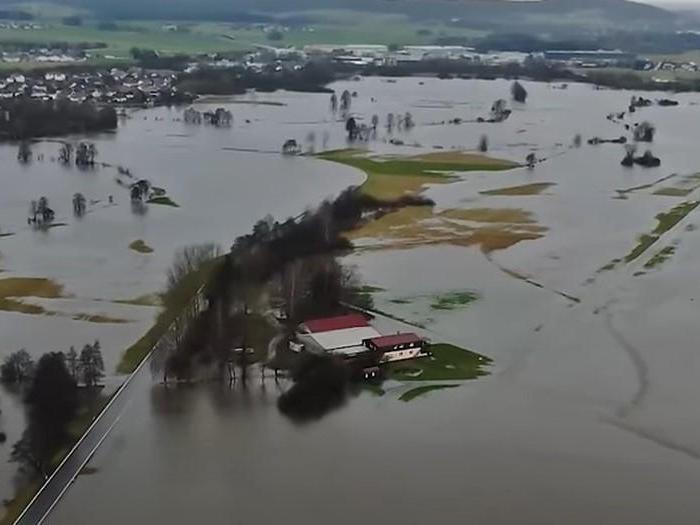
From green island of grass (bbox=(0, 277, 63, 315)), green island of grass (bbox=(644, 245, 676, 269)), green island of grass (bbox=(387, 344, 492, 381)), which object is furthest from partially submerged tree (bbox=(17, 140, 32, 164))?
green island of grass (bbox=(387, 344, 492, 381))

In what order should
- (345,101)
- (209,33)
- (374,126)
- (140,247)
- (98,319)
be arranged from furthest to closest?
1. (209,33)
2. (345,101)
3. (374,126)
4. (140,247)
5. (98,319)

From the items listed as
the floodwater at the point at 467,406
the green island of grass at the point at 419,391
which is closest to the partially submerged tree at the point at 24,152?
the floodwater at the point at 467,406

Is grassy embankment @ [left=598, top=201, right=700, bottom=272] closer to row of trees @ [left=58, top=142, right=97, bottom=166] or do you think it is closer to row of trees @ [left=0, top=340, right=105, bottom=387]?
row of trees @ [left=0, top=340, right=105, bottom=387]

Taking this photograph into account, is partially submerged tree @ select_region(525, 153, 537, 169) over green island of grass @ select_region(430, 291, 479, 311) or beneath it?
over

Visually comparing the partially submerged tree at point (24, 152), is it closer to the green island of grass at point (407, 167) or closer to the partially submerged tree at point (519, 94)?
the green island of grass at point (407, 167)

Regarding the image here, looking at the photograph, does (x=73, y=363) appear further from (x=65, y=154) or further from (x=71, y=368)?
(x=65, y=154)

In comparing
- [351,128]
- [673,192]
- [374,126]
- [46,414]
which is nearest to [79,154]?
[351,128]

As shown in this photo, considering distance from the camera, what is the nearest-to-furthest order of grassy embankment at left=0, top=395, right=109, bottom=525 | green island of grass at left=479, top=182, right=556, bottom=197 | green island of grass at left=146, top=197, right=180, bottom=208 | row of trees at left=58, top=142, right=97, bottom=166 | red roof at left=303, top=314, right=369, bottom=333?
grassy embankment at left=0, top=395, right=109, bottom=525 < red roof at left=303, top=314, right=369, bottom=333 < green island of grass at left=146, top=197, right=180, bottom=208 < green island of grass at left=479, top=182, right=556, bottom=197 < row of trees at left=58, top=142, right=97, bottom=166
